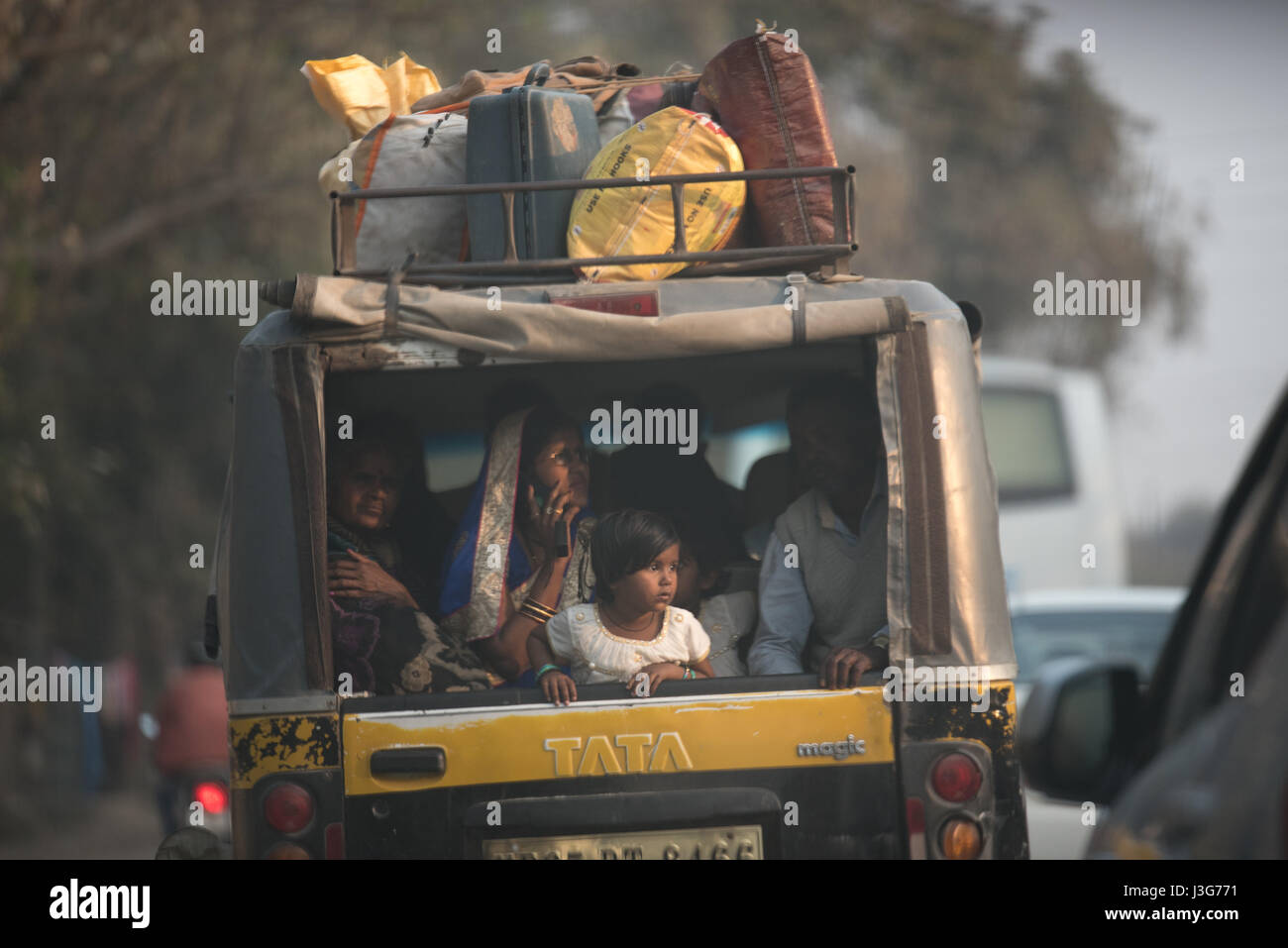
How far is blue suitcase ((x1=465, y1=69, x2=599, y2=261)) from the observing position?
14.9 feet

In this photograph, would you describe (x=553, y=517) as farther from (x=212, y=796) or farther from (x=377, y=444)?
(x=212, y=796)

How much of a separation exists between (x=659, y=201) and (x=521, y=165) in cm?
44

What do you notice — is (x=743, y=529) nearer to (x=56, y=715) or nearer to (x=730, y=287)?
(x=730, y=287)

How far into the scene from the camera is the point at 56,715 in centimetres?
1473

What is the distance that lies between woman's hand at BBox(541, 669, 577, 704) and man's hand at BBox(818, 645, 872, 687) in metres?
0.62

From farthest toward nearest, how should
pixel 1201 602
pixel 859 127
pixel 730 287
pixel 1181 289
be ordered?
pixel 1181 289 → pixel 859 127 → pixel 730 287 → pixel 1201 602

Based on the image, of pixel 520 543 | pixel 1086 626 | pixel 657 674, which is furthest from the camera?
pixel 1086 626

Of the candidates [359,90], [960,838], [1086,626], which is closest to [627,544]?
[960,838]

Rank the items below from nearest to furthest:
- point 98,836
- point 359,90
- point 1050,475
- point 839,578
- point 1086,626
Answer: point 839,578 → point 359,90 → point 1086,626 → point 98,836 → point 1050,475

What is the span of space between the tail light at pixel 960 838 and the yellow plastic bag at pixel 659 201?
166 cm

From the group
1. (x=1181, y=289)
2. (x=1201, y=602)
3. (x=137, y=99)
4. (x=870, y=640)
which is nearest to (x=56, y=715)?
(x=137, y=99)

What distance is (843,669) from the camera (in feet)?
12.7
